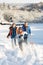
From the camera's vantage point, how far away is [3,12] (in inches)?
438

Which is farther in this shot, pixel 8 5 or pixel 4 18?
pixel 4 18

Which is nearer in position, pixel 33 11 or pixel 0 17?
pixel 33 11

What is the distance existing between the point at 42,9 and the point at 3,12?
1.90 m

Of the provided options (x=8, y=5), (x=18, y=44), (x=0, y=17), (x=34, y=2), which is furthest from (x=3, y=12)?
(x=18, y=44)

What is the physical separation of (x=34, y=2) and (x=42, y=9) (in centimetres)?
63

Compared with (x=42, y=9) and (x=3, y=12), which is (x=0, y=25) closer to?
(x=3, y=12)

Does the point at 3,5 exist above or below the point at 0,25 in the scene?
above

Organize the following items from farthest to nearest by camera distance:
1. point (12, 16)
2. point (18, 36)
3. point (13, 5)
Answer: point (12, 16) → point (13, 5) → point (18, 36)

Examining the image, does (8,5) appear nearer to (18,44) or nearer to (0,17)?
(0,17)

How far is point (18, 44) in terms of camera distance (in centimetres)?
488

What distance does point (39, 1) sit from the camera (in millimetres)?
10602

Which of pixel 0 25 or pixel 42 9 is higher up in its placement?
pixel 42 9

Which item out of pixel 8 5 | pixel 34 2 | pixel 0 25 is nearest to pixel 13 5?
pixel 8 5

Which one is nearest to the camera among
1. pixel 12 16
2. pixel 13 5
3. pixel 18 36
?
pixel 18 36
